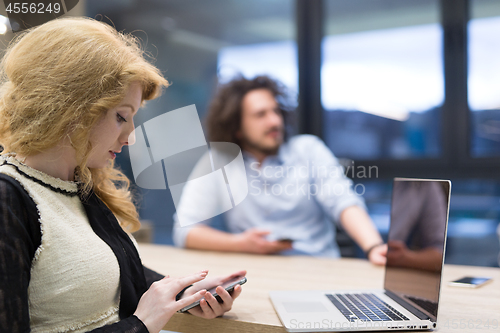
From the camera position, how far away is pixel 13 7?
1.59 metres

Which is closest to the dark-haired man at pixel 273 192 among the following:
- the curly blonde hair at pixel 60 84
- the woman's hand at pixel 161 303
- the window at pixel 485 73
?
the woman's hand at pixel 161 303

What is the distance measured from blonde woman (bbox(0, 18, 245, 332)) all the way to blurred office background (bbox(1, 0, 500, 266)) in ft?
5.54

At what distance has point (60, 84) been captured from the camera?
75cm

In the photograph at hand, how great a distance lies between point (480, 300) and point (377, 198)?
180cm

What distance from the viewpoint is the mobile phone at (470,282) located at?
110 cm

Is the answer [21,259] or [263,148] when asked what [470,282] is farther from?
[263,148]

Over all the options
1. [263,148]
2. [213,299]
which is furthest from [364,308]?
[263,148]

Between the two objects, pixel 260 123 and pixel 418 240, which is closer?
pixel 418 240

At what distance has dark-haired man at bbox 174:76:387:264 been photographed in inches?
66.9

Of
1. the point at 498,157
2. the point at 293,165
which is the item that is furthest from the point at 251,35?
the point at 498,157

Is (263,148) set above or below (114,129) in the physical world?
below

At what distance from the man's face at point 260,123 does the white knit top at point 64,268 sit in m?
1.38

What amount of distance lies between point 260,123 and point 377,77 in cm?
102

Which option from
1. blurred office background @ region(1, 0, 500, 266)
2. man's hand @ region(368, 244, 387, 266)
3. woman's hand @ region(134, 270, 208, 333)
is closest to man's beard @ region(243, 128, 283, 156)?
blurred office background @ region(1, 0, 500, 266)
